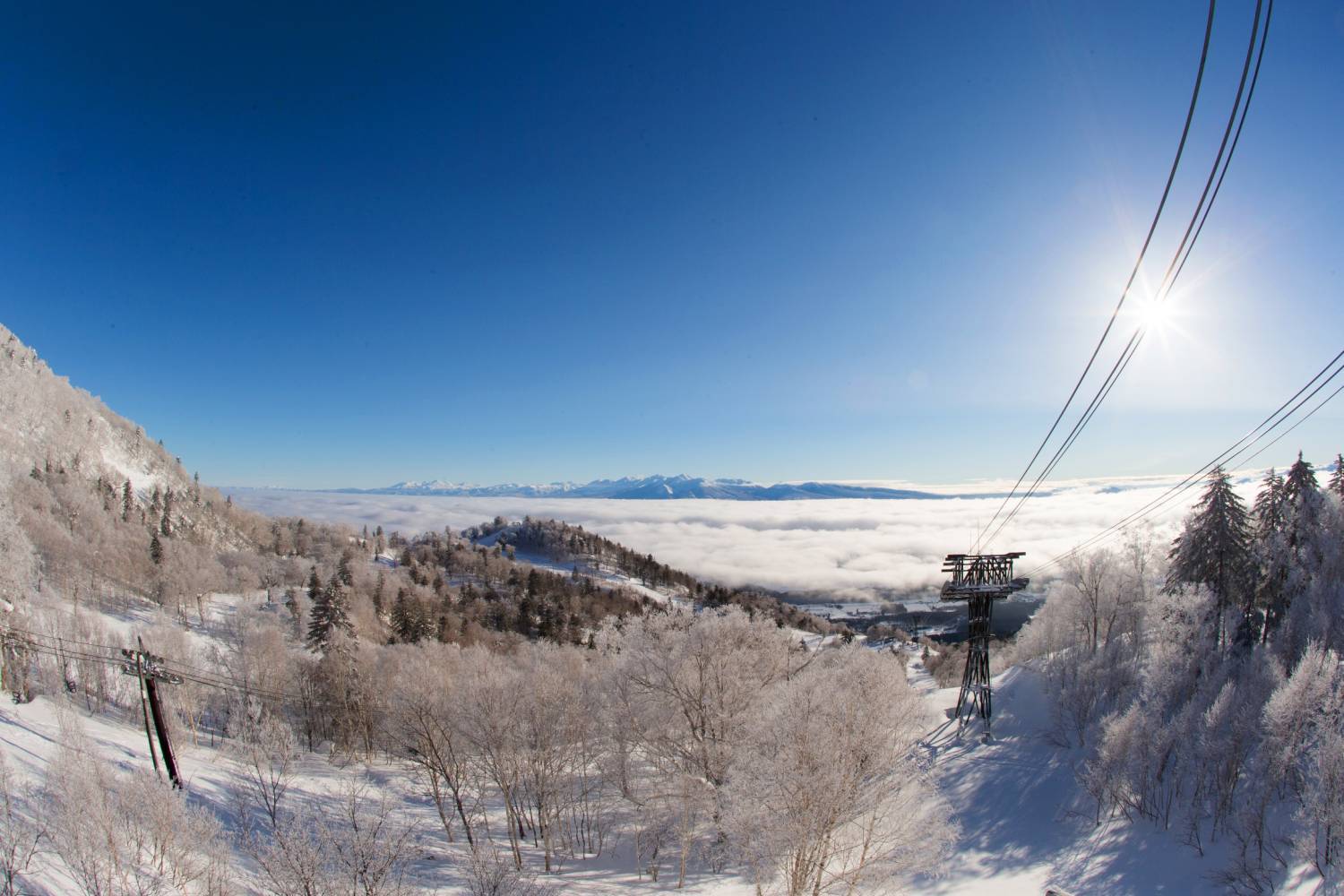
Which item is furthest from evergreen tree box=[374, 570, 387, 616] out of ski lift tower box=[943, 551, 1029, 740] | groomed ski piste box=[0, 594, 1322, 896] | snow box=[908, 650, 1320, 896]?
ski lift tower box=[943, 551, 1029, 740]

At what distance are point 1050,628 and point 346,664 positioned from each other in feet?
222

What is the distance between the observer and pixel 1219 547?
103ft

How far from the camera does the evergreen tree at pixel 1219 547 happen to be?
30609 mm

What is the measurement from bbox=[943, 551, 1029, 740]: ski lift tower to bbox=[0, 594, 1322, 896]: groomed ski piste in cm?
262

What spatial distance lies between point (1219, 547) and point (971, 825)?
23.4 meters

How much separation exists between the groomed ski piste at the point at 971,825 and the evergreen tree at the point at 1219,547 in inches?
492

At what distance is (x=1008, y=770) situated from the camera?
2964cm

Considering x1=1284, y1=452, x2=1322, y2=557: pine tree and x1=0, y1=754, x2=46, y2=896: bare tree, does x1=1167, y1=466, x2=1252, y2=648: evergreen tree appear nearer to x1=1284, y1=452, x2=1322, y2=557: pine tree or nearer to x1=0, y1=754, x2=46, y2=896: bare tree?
x1=1284, y1=452, x2=1322, y2=557: pine tree

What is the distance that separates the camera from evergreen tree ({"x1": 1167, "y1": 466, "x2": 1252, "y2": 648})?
30.6 m

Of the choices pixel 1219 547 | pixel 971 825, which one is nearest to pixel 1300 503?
pixel 1219 547

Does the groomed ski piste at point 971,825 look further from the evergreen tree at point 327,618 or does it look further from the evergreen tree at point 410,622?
the evergreen tree at point 410,622

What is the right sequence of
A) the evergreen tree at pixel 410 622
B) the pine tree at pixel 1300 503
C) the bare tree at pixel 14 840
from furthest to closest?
the evergreen tree at pixel 410 622, the pine tree at pixel 1300 503, the bare tree at pixel 14 840

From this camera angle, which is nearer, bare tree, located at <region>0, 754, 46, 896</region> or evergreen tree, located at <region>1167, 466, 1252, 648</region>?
bare tree, located at <region>0, 754, 46, 896</region>

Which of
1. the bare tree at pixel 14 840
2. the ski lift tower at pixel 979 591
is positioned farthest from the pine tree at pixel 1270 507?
the bare tree at pixel 14 840
